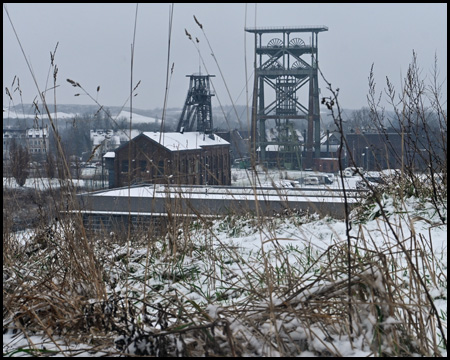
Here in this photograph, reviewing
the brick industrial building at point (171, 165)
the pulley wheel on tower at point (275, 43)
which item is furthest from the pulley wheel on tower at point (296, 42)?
the brick industrial building at point (171, 165)

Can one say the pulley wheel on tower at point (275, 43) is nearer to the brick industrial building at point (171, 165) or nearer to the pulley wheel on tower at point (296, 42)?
the pulley wheel on tower at point (296, 42)

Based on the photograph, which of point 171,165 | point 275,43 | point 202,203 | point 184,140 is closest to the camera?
point 171,165

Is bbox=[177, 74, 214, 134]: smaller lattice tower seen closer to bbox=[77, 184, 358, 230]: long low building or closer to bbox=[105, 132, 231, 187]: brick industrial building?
bbox=[77, 184, 358, 230]: long low building

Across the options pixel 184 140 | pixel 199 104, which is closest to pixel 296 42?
pixel 199 104

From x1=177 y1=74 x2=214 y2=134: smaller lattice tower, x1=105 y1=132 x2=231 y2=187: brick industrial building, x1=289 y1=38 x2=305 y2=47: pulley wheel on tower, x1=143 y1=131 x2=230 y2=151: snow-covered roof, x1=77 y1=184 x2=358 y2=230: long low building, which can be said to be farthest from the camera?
x1=177 y1=74 x2=214 y2=134: smaller lattice tower

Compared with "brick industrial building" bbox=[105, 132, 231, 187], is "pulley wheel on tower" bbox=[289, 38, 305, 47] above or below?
above

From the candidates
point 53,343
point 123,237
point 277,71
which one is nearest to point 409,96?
point 123,237

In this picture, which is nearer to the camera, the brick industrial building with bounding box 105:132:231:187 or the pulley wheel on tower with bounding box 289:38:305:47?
the brick industrial building with bounding box 105:132:231:187

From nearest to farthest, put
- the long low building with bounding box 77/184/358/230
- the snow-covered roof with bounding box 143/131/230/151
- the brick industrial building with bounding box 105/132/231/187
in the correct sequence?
1. the long low building with bounding box 77/184/358/230
2. the brick industrial building with bounding box 105/132/231/187
3. the snow-covered roof with bounding box 143/131/230/151

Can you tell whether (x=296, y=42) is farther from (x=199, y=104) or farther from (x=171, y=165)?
(x=171, y=165)

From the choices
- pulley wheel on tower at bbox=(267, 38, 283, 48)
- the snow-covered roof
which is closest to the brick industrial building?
the snow-covered roof

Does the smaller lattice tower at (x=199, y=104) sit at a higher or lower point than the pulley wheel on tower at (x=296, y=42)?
lower

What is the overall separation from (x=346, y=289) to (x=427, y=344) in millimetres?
234

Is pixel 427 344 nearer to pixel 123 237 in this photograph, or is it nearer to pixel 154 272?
pixel 154 272
